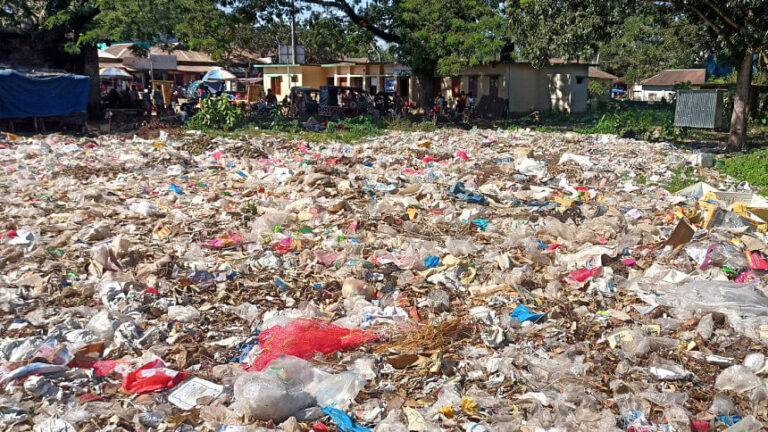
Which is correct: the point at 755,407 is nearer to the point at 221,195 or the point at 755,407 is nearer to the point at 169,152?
the point at 221,195

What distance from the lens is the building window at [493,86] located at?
24.7m

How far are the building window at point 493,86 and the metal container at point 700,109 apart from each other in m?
11.4

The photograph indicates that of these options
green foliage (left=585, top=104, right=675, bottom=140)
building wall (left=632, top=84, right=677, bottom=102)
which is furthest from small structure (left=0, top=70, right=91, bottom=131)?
building wall (left=632, top=84, right=677, bottom=102)

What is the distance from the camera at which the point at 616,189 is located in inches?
329

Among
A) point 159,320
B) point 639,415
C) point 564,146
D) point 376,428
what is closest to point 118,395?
point 159,320

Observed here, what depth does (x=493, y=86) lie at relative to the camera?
81.4ft

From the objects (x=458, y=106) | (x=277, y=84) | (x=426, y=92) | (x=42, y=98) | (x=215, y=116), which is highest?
(x=277, y=84)

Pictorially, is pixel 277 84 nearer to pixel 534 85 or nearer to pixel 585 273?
pixel 534 85

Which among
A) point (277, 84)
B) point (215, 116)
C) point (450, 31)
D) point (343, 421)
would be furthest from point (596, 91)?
point (343, 421)

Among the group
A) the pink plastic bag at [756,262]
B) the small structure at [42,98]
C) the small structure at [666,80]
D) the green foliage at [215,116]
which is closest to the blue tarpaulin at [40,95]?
the small structure at [42,98]

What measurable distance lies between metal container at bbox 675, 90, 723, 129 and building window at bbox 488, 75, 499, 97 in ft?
37.3

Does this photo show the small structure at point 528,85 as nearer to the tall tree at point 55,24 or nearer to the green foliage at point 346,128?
the green foliage at point 346,128

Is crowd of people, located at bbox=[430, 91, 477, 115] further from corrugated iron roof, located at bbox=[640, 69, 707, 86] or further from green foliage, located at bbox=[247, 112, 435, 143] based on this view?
corrugated iron roof, located at bbox=[640, 69, 707, 86]

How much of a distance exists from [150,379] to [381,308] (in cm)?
168
